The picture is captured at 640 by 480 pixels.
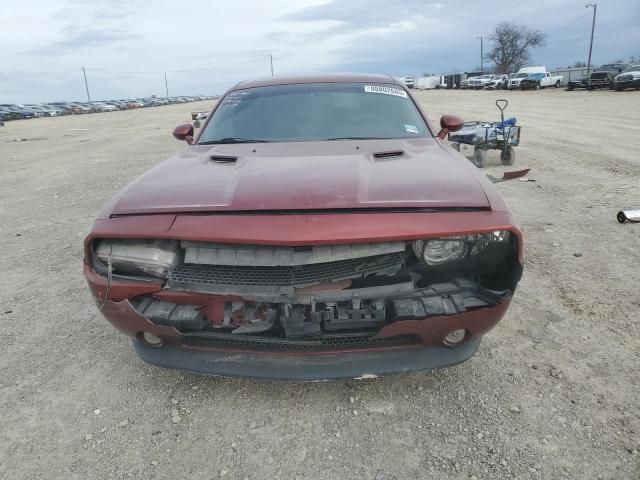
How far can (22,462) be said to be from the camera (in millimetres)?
1893

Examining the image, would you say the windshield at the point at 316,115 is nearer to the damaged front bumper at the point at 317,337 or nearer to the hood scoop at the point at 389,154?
the hood scoop at the point at 389,154

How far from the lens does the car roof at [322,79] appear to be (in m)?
3.55

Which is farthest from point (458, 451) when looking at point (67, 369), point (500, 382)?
point (67, 369)

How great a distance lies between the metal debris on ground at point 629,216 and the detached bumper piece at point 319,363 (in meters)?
3.39

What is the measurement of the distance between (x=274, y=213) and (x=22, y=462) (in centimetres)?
148

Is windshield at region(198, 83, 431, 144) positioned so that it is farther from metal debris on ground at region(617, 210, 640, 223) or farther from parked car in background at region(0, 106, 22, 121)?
parked car in background at region(0, 106, 22, 121)

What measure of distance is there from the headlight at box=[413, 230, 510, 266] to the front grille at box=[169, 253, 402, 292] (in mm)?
118

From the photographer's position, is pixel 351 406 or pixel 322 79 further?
pixel 322 79

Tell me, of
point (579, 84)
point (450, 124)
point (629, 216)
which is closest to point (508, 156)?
point (629, 216)

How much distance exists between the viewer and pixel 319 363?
1.95 metres

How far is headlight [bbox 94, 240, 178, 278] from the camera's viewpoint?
1.93 metres

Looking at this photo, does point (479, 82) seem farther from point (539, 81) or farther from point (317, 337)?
point (317, 337)

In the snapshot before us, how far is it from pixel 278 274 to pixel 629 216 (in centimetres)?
407

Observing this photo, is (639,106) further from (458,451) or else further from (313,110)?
(458,451)
